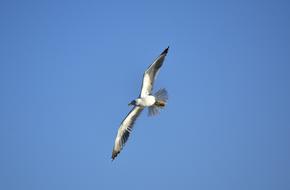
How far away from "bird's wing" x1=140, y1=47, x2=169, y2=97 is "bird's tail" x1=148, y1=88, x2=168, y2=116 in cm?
46

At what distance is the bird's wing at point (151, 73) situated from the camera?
13695 mm

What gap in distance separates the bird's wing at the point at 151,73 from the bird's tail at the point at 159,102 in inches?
18.3

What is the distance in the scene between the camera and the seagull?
13.6 metres

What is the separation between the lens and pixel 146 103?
45.2 feet

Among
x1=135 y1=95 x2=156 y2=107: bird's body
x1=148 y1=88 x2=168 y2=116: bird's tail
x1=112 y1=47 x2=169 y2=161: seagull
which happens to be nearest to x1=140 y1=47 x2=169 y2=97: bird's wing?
x1=112 y1=47 x2=169 y2=161: seagull

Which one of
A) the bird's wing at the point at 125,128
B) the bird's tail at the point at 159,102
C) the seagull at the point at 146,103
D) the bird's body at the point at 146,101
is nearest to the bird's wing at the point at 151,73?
the seagull at the point at 146,103

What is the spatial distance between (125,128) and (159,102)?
5.20 feet

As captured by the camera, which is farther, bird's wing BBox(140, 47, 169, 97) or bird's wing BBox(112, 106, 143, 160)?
bird's wing BBox(112, 106, 143, 160)

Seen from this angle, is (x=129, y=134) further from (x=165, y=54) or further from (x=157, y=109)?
(x=165, y=54)

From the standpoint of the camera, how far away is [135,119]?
1452cm

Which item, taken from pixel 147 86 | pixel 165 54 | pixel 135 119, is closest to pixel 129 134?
pixel 135 119

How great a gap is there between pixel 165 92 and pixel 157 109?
53cm

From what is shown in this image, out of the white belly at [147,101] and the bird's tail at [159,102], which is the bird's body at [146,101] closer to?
the white belly at [147,101]

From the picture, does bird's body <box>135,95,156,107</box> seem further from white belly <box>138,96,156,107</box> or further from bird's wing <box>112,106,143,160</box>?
bird's wing <box>112,106,143,160</box>
